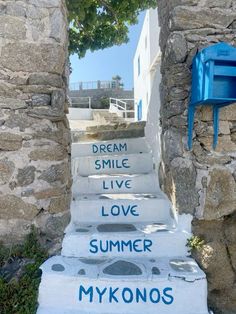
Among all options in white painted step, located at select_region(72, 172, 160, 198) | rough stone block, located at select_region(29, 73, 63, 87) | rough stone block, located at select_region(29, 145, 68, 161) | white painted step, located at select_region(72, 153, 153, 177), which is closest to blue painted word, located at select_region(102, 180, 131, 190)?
white painted step, located at select_region(72, 172, 160, 198)

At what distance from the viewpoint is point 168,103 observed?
8.99 feet

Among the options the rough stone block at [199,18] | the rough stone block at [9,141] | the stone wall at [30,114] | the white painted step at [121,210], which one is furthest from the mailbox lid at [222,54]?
the rough stone block at [9,141]

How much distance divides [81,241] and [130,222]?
0.61m

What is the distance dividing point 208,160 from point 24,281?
6.24 ft

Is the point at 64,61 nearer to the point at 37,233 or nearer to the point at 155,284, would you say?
the point at 37,233

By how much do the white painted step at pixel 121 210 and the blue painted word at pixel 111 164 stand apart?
880 mm

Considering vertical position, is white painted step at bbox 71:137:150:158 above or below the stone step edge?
above

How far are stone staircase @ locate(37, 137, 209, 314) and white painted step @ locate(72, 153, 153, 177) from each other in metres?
0.16

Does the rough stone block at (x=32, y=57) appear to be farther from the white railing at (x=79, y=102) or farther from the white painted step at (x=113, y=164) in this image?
the white railing at (x=79, y=102)

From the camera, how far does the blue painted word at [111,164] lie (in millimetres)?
3824

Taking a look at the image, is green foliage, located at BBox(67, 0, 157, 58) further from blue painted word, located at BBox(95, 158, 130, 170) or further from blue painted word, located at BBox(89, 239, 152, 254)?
blue painted word, located at BBox(89, 239, 152, 254)

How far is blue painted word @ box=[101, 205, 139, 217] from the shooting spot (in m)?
2.96

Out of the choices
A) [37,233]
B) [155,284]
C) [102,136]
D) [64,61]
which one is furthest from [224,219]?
[102,136]

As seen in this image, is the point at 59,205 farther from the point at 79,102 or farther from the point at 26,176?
the point at 79,102
